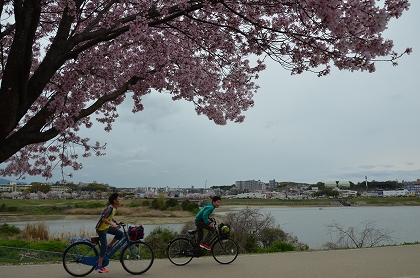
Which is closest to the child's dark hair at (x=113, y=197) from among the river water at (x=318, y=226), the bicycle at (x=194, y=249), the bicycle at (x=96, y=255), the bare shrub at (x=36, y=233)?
the bicycle at (x=96, y=255)

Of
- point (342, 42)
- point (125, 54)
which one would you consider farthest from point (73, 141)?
point (342, 42)

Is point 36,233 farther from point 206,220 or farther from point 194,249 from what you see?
point 206,220

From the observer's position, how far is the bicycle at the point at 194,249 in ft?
26.0

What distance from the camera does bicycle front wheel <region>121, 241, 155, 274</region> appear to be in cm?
707

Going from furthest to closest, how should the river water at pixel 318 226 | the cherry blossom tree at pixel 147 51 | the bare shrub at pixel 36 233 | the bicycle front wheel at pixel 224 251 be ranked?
the river water at pixel 318 226 → the bare shrub at pixel 36 233 → the bicycle front wheel at pixel 224 251 → the cherry blossom tree at pixel 147 51

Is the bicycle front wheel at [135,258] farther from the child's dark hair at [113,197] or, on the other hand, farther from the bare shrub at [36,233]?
the bare shrub at [36,233]

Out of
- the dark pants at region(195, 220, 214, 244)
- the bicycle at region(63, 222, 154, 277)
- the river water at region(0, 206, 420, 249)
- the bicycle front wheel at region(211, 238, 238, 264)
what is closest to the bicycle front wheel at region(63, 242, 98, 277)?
the bicycle at region(63, 222, 154, 277)

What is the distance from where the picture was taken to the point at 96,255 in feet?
22.6

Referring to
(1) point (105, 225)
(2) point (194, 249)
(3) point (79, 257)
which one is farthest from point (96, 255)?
(2) point (194, 249)

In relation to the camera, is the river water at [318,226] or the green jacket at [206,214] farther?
the river water at [318,226]

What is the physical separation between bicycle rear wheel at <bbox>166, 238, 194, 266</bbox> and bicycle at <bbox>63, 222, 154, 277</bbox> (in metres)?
0.79

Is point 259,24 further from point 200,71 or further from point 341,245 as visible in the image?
point 341,245

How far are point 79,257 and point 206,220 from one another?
8.42 feet

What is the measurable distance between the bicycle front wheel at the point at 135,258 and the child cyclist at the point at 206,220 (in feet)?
4.28
